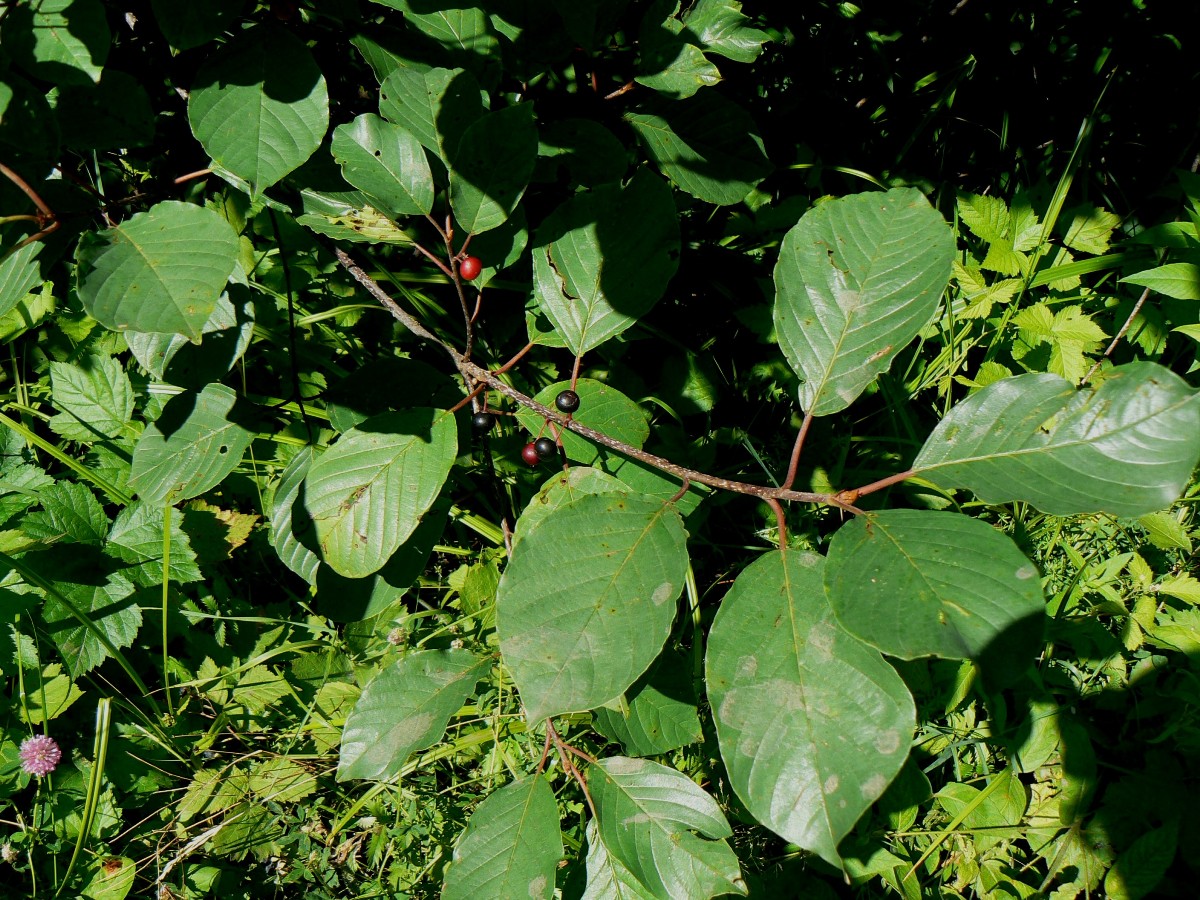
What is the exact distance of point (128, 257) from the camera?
109cm

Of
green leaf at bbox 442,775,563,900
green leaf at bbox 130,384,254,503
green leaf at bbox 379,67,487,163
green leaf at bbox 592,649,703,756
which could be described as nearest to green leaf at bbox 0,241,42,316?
green leaf at bbox 130,384,254,503

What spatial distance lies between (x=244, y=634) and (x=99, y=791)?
55 centimetres

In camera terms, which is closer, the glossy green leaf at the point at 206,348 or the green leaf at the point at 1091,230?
the glossy green leaf at the point at 206,348

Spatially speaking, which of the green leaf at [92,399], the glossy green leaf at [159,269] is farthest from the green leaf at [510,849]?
the green leaf at [92,399]

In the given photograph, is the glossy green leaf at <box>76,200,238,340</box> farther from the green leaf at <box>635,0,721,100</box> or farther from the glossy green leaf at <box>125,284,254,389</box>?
the green leaf at <box>635,0,721,100</box>

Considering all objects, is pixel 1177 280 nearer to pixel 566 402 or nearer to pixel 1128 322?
pixel 1128 322

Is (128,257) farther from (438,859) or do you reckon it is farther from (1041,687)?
(1041,687)

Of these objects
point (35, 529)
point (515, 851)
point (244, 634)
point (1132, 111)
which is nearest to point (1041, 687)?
point (515, 851)

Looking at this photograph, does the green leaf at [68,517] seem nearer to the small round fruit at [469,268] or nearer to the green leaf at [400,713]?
the green leaf at [400,713]

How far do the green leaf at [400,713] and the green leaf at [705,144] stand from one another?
113 cm

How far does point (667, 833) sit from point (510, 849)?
0.86 feet

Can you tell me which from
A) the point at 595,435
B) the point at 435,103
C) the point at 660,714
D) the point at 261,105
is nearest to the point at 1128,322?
the point at 660,714

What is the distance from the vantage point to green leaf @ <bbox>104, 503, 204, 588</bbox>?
94.3 inches

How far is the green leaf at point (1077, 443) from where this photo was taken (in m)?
0.97
